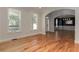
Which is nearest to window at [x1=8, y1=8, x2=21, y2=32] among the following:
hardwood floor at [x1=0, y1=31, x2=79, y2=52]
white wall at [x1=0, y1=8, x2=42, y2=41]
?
white wall at [x1=0, y1=8, x2=42, y2=41]

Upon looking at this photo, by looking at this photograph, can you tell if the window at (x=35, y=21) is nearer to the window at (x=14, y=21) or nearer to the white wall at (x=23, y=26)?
the white wall at (x=23, y=26)

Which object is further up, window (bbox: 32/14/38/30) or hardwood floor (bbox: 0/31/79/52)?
window (bbox: 32/14/38/30)

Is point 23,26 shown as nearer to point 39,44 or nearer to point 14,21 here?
point 14,21

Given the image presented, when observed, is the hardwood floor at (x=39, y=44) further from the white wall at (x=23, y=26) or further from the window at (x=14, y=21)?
the window at (x=14, y=21)

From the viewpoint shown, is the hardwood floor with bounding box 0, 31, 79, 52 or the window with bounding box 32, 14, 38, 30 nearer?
the hardwood floor with bounding box 0, 31, 79, 52

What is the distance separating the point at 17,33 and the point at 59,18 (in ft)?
4.67

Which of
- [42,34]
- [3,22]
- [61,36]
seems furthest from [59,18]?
[3,22]

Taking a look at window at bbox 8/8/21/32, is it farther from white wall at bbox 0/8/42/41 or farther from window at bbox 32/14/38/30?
window at bbox 32/14/38/30

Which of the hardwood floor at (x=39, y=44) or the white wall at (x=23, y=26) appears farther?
the white wall at (x=23, y=26)

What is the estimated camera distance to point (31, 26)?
13.2 feet

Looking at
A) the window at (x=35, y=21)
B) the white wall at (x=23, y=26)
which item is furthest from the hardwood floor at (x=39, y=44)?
the window at (x=35, y=21)

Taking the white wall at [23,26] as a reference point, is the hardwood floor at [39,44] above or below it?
below

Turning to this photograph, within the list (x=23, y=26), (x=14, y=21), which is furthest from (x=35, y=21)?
(x=14, y=21)
